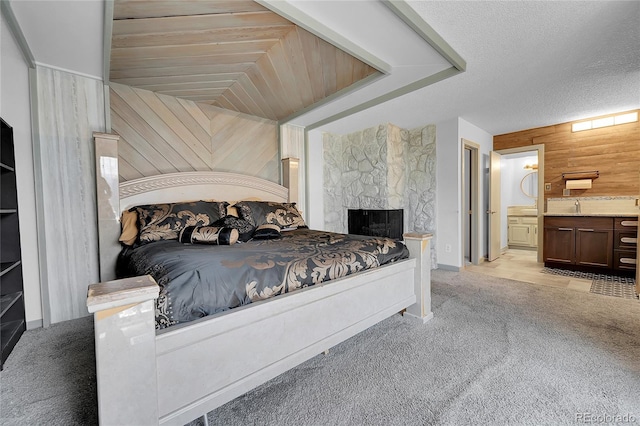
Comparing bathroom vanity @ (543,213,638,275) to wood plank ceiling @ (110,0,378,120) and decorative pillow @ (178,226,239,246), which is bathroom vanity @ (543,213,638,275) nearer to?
wood plank ceiling @ (110,0,378,120)

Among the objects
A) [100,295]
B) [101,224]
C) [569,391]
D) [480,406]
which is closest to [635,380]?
[569,391]

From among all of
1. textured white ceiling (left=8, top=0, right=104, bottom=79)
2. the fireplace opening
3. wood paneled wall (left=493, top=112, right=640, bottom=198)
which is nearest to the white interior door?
wood paneled wall (left=493, top=112, right=640, bottom=198)

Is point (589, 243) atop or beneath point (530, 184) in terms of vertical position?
beneath

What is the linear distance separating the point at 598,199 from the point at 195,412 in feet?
18.6

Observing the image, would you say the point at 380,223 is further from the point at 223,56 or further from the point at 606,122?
the point at 606,122

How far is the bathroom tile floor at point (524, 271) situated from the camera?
11.0 feet

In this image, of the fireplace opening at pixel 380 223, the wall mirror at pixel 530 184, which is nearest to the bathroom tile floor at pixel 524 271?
the fireplace opening at pixel 380 223

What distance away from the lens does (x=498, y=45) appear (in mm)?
2119

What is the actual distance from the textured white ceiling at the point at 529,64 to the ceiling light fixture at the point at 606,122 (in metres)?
0.14

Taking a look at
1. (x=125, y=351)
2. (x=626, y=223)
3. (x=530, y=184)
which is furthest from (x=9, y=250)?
(x=530, y=184)

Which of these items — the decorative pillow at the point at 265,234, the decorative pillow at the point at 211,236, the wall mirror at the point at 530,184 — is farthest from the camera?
the wall mirror at the point at 530,184

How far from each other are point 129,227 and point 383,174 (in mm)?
3327

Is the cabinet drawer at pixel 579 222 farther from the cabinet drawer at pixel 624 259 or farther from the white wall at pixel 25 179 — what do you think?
the white wall at pixel 25 179

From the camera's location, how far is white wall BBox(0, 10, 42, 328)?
6.86ft
